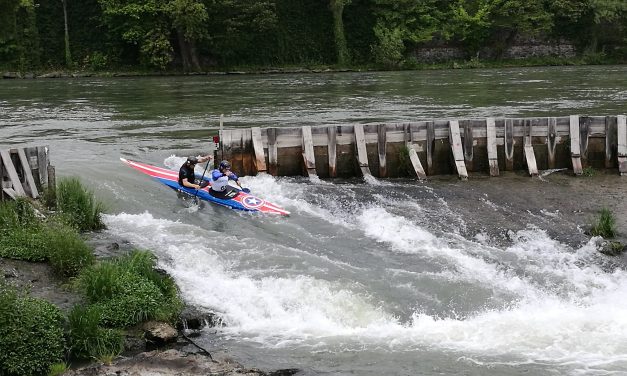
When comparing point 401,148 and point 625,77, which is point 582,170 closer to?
point 401,148

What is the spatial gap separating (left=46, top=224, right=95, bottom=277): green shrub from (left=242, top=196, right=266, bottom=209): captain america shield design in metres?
5.38

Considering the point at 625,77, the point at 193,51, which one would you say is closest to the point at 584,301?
the point at 625,77

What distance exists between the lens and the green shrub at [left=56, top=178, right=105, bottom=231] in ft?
50.2

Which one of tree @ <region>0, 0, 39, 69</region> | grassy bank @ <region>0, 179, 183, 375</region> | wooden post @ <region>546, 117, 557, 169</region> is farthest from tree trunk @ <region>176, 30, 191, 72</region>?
grassy bank @ <region>0, 179, 183, 375</region>

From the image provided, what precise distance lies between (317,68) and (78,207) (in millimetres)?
42125

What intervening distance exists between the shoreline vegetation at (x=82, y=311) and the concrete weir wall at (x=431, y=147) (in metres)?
6.89

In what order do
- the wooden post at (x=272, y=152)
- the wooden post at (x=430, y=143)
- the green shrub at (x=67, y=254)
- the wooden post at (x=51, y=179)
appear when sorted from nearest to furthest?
the green shrub at (x=67, y=254) → the wooden post at (x=51, y=179) → the wooden post at (x=272, y=152) → the wooden post at (x=430, y=143)

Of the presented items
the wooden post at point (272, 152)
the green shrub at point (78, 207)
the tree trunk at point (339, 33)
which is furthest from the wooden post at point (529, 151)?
the tree trunk at point (339, 33)

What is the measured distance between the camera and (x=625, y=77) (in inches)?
1769

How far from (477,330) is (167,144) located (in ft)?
49.4

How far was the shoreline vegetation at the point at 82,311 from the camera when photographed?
33.8ft

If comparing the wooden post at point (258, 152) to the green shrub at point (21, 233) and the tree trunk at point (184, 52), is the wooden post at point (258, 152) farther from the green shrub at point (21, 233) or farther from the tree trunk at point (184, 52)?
the tree trunk at point (184, 52)

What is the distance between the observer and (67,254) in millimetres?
12852

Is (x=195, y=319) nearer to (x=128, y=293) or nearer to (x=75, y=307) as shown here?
(x=128, y=293)
